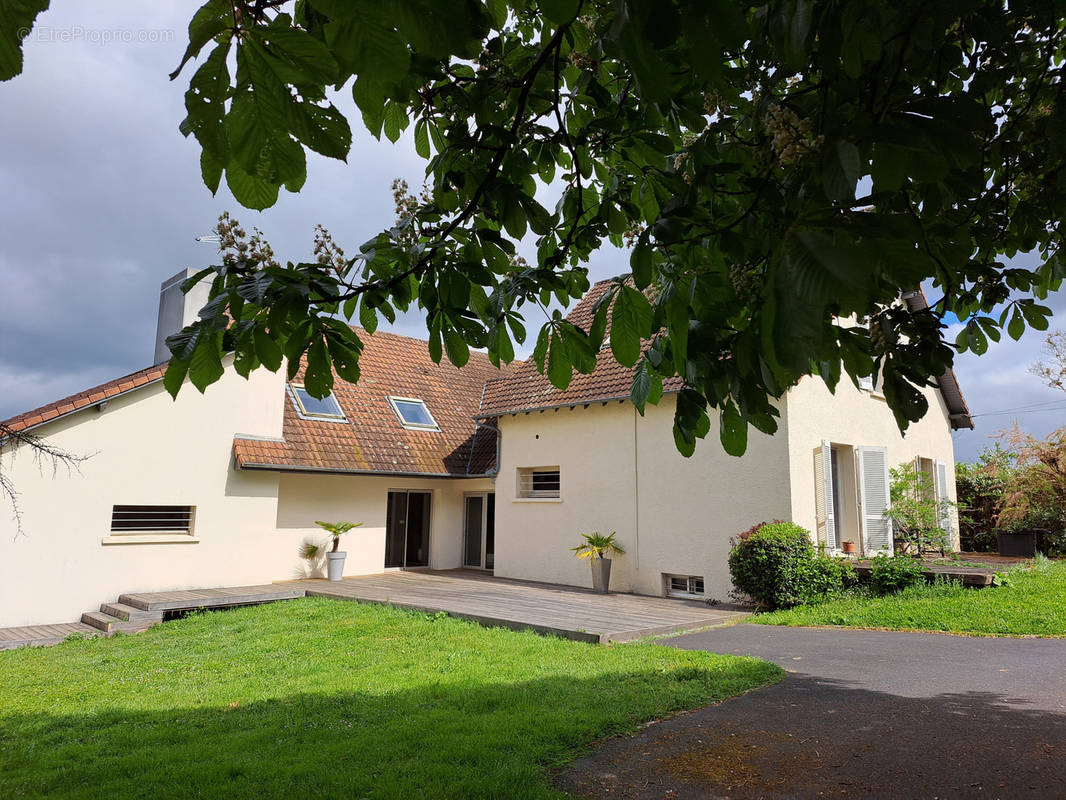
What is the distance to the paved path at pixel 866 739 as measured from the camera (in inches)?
151

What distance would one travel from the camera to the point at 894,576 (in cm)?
1056

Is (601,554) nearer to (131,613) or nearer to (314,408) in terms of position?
(314,408)

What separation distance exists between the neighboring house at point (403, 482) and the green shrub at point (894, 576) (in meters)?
1.02

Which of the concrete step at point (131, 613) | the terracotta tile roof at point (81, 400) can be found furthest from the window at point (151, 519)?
the terracotta tile roof at point (81, 400)

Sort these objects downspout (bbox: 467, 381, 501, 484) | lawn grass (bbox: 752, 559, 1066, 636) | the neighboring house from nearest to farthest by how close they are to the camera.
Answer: lawn grass (bbox: 752, 559, 1066, 636)
the neighboring house
downspout (bbox: 467, 381, 501, 484)

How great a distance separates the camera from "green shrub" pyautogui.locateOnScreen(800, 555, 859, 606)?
10.3 meters

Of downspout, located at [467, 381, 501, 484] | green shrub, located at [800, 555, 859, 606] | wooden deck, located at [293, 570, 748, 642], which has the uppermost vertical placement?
downspout, located at [467, 381, 501, 484]

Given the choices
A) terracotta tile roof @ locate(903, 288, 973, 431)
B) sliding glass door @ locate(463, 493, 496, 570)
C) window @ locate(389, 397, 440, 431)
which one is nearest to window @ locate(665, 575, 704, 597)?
sliding glass door @ locate(463, 493, 496, 570)

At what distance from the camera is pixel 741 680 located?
241 inches

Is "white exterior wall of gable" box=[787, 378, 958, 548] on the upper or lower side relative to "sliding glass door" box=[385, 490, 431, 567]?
upper

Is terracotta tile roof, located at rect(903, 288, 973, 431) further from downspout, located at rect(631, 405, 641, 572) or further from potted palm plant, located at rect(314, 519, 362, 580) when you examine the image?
potted palm plant, located at rect(314, 519, 362, 580)

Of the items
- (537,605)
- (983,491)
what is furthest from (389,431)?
(983,491)

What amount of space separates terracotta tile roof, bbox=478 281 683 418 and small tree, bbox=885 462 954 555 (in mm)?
4858

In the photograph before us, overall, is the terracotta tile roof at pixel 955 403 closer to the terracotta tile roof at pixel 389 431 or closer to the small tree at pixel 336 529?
the terracotta tile roof at pixel 389 431
